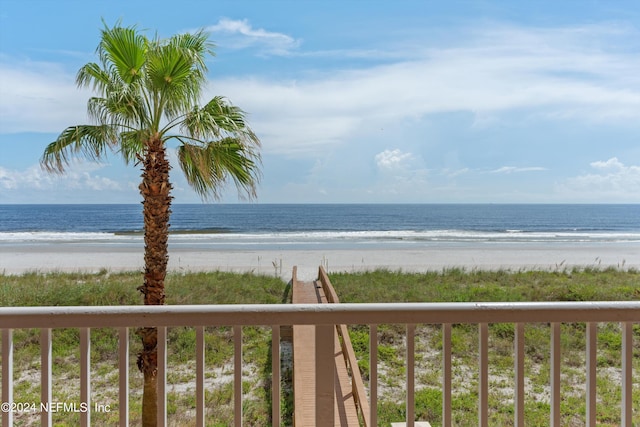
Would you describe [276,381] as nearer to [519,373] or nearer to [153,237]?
[519,373]

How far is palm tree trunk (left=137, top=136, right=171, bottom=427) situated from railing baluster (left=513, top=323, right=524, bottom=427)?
2.94m

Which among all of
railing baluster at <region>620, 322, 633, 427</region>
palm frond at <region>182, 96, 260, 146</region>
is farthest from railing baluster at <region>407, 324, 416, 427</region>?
palm frond at <region>182, 96, 260, 146</region>

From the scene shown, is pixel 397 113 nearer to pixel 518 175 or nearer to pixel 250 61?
pixel 250 61

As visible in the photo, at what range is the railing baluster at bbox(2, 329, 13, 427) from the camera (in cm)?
109

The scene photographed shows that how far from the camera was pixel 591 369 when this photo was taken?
1.20 meters

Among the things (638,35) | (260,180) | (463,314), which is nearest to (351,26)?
(260,180)

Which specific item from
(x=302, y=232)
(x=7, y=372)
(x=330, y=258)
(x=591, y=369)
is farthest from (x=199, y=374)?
(x=302, y=232)

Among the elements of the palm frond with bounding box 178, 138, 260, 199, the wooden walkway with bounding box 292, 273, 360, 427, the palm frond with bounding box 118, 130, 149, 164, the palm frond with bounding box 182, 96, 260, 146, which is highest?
the palm frond with bounding box 182, 96, 260, 146

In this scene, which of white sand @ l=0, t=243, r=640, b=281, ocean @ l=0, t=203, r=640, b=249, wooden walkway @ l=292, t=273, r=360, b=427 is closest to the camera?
wooden walkway @ l=292, t=273, r=360, b=427

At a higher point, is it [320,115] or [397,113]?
[397,113]

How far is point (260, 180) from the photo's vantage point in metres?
3.50

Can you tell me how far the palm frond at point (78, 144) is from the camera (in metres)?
3.27

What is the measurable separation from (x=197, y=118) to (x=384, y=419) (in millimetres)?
2877

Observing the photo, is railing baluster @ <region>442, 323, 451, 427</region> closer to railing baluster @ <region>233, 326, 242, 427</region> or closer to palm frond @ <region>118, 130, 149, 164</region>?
railing baluster @ <region>233, 326, 242, 427</region>
